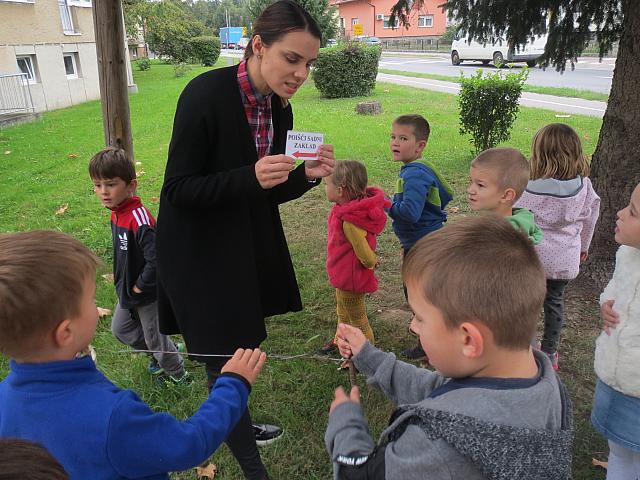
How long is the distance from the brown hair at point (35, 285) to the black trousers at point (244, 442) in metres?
0.95

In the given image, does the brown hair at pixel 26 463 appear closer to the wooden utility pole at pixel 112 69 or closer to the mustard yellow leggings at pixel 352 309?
the mustard yellow leggings at pixel 352 309

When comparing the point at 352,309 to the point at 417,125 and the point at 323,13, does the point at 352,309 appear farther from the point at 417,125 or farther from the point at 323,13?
the point at 323,13

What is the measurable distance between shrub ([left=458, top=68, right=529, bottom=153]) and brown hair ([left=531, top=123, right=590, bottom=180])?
5.00 m

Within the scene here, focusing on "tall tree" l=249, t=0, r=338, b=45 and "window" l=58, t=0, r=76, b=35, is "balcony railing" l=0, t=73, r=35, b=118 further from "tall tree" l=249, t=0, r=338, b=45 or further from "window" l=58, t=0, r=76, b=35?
"tall tree" l=249, t=0, r=338, b=45

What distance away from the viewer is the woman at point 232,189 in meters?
1.87

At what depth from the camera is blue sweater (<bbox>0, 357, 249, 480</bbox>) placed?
1211 millimetres

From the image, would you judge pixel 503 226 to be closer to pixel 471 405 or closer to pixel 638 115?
pixel 471 405

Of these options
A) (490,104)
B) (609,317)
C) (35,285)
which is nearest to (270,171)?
(35,285)

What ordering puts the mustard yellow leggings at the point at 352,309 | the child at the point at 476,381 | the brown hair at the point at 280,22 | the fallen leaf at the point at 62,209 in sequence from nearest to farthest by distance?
the child at the point at 476,381 → the brown hair at the point at 280,22 → the mustard yellow leggings at the point at 352,309 → the fallen leaf at the point at 62,209

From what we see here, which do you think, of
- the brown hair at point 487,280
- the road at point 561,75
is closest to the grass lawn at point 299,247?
the brown hair at point 487,280

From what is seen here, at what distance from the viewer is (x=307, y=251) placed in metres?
5.06

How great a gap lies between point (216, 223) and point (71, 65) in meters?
19.1

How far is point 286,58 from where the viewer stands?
1.94 m

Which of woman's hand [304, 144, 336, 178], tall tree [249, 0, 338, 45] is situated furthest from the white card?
tall tree [249, 0, 338, 45]
